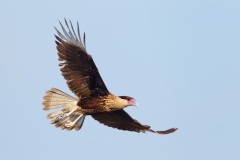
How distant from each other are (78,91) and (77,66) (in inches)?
21.2

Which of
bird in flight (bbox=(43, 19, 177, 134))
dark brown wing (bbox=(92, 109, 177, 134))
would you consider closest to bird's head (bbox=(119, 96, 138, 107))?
bird in flight (bbox=(43, 19, 177, 134))

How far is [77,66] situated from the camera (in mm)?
13836

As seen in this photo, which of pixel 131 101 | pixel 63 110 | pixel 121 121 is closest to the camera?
pixel 131 101

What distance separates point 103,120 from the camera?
14.8 m

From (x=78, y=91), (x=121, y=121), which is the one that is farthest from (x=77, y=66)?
(x=121, y=121)

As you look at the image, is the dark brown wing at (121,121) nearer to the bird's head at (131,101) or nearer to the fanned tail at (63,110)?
the fanned tail at (63,110)

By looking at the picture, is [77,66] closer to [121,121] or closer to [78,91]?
[78,91]

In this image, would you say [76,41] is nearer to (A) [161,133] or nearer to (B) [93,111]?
(B) [93,111]

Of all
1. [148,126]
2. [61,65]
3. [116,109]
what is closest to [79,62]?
[61,65]

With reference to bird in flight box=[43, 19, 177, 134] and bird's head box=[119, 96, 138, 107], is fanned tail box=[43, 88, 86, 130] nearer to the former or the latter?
bird in flight box=[43, 19, 177, 134]

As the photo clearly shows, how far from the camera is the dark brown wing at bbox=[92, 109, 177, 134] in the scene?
14750 mm

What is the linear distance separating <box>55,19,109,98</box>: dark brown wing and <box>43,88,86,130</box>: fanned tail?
1.21 feet

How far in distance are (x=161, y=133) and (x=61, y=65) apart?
2735 mm

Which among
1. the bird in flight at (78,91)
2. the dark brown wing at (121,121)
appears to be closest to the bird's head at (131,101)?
the bird in flight at (78,91)
